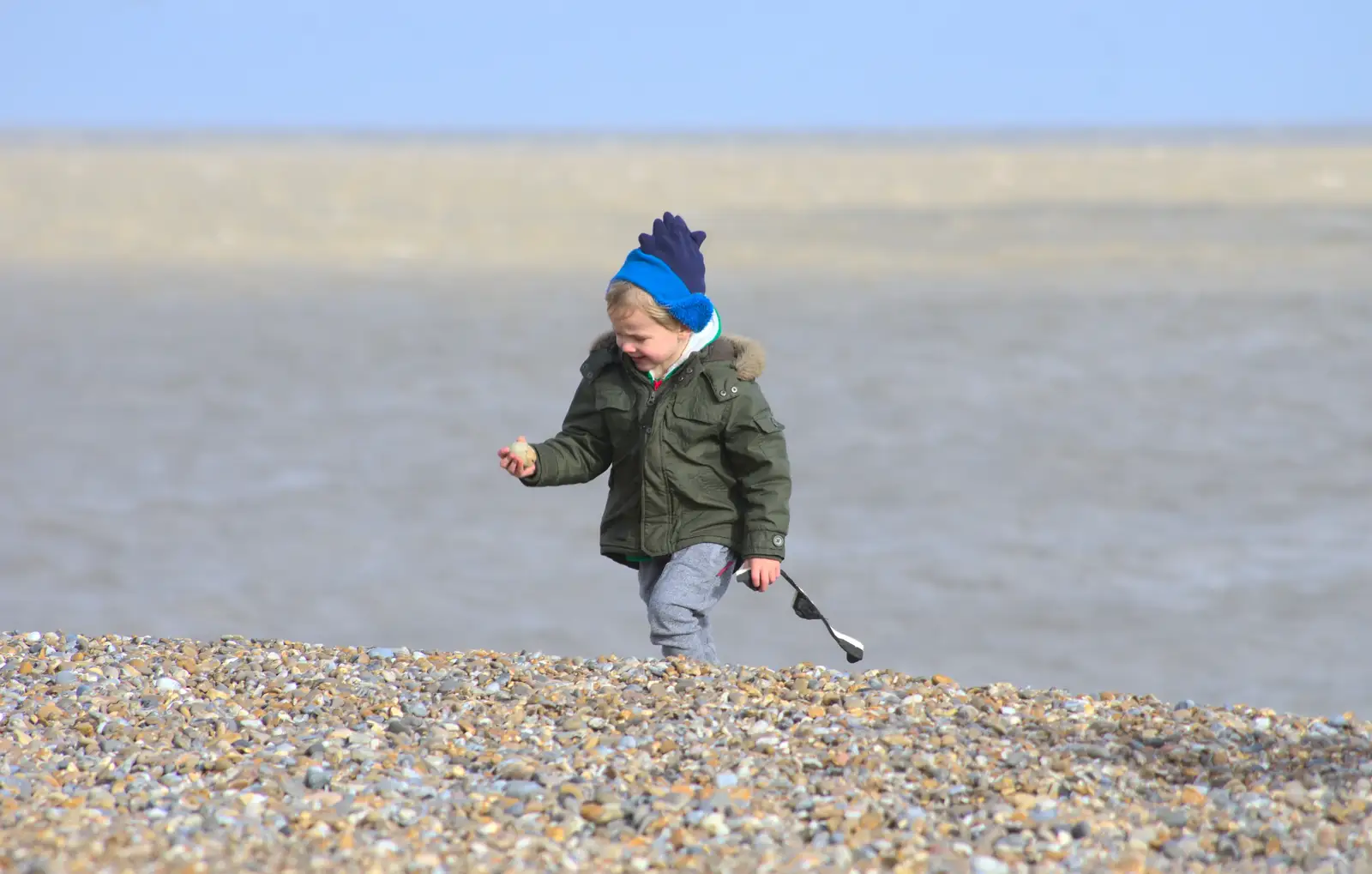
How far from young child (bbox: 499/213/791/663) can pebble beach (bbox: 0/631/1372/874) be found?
0.41 m

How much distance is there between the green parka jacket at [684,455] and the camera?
631 cm

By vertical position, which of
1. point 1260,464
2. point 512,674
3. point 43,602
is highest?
point 512,674

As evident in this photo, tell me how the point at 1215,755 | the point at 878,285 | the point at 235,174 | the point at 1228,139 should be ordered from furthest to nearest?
the point at 1228,139, the point at 235,174, the point at 878,285, the point at 1215,755

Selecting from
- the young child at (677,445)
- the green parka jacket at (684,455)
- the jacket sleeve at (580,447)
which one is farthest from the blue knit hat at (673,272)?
the jacket sleeve at (580,447)

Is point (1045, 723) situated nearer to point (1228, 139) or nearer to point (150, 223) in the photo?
point (150, 223)

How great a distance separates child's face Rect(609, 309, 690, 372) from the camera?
6227 millimetres

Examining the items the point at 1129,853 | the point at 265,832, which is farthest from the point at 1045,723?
the point at 265,832

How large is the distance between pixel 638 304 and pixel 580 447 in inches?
24.8

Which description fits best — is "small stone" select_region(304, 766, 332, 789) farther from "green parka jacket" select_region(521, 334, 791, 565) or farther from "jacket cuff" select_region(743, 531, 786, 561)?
"jacket cuff" select_region(743, 531, 786, 561)

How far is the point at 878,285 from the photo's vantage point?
42625 millimetres

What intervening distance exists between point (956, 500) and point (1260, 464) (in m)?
4.95

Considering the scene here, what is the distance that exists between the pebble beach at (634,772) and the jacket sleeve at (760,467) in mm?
486

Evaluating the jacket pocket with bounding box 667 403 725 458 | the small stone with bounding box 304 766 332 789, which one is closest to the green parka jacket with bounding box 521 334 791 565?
the jacket pocket with bounding box 667 403 725 458

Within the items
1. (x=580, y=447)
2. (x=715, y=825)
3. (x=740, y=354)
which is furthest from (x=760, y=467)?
(x=715, y=825)
